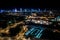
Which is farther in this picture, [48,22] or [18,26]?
[48,22]
